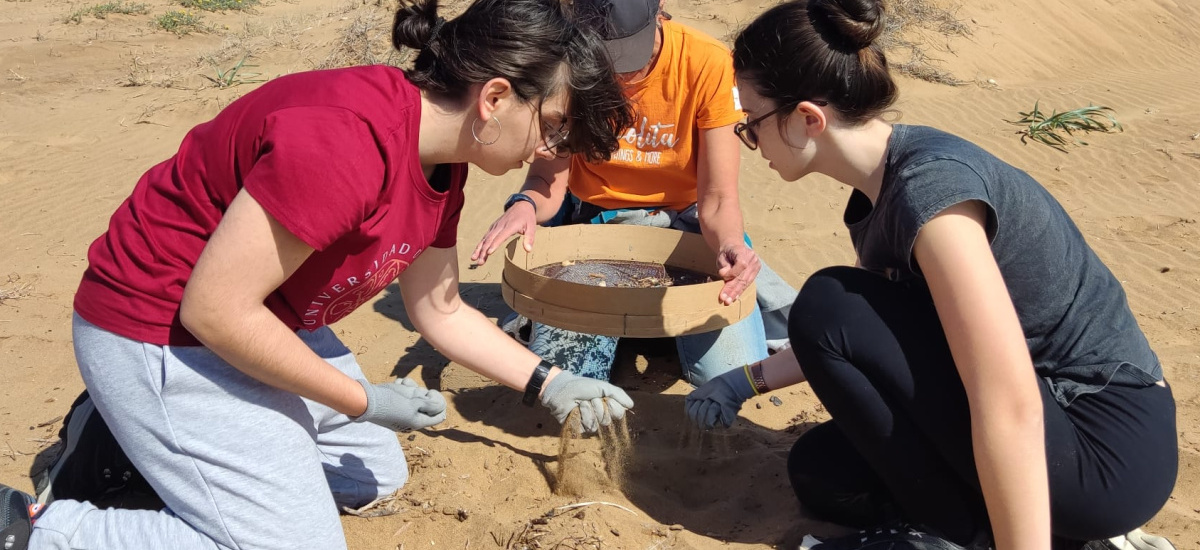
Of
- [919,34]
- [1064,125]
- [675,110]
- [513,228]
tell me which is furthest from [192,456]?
[919,34]

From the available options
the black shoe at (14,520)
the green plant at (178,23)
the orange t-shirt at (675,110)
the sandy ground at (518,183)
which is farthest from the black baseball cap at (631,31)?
the green plant at (178,23)

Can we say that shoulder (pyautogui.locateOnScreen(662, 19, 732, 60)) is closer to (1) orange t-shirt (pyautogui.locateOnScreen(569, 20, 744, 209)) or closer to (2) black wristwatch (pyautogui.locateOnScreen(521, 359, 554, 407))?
(1) orange t-shirt (pyautogui.locateOnScreen(569, 20, 744, 209))

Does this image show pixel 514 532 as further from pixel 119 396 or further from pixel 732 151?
pixel 732 151

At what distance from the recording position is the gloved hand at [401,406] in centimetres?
204

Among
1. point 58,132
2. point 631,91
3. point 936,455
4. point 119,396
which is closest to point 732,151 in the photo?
point 631,91

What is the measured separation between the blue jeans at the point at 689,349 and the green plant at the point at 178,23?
7.82m

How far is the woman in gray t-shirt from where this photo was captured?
164 cm

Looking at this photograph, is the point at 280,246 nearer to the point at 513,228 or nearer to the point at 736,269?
the point at 513,228

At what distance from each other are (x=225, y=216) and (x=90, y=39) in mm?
8485

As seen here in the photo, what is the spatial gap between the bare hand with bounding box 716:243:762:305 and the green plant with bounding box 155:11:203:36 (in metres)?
8.32

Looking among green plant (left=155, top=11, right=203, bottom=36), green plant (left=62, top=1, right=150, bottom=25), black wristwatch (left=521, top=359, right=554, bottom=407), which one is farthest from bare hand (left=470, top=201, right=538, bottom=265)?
green plant (left=62, top=1, right=150, bottom=25)

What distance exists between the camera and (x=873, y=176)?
6.24ft

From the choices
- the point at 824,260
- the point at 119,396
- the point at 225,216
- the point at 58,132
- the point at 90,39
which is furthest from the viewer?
the point at 90,39

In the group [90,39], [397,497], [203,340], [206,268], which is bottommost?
[90,39]
